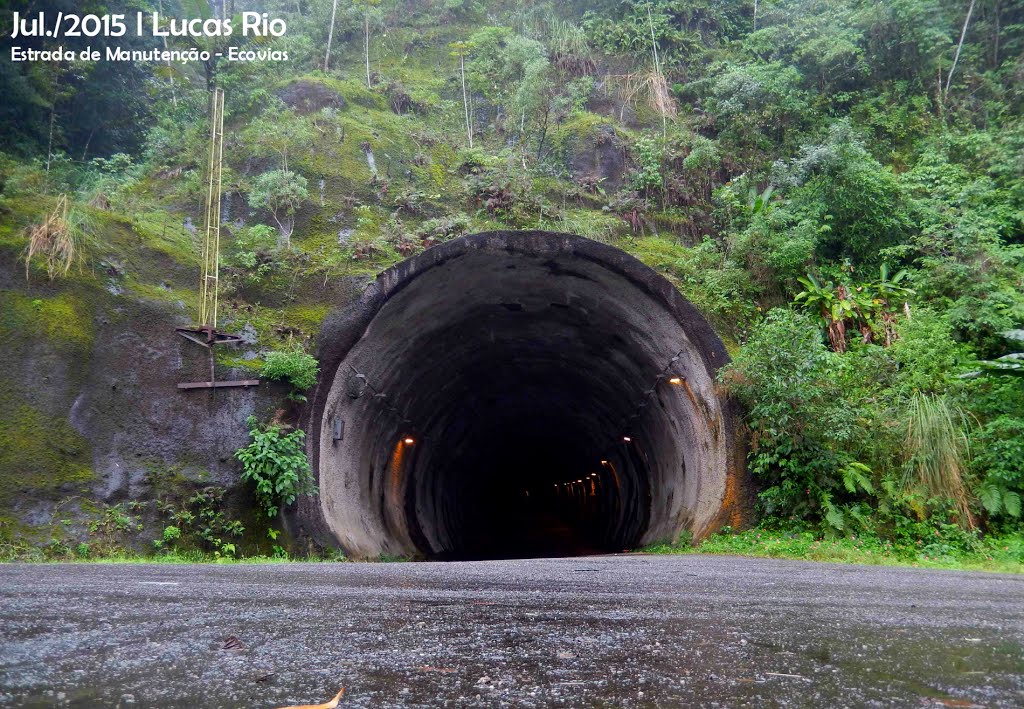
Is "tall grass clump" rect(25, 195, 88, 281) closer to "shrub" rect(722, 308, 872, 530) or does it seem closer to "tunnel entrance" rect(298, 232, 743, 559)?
"tunnel entrance" rect(298, 232, 743, 559)

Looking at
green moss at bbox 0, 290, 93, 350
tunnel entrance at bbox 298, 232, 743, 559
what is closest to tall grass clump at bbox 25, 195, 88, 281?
green moss at bbox 0, 290, 93, 350

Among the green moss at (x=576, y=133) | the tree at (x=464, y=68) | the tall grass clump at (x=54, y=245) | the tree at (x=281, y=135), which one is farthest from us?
the tree at (x=464, y=68)

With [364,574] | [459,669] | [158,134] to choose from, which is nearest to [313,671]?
[459,669]

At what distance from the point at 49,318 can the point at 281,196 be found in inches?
240

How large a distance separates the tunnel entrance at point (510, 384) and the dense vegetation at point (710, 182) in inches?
46.2

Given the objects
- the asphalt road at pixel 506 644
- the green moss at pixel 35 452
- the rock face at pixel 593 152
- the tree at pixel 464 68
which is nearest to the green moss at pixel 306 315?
the green moss at pixel 35 452

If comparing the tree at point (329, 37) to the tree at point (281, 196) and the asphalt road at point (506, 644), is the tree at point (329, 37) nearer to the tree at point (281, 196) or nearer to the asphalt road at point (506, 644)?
the tree at point (281, 196)

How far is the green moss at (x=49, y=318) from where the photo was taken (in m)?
13.4

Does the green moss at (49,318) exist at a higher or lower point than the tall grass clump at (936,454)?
higher

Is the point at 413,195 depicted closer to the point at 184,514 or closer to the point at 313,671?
the point at 184,514

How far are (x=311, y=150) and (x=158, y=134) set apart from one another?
549cm

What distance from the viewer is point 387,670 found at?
113 inches

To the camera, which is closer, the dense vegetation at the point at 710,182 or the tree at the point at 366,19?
the dense vegetation at the point at 710,182

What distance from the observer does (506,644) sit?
3.44m
